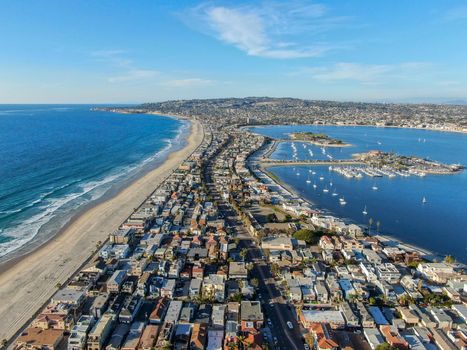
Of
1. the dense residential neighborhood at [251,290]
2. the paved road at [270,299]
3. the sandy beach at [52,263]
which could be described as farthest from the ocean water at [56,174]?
the paved road at [270,299]

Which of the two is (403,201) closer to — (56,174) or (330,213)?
(330,213)

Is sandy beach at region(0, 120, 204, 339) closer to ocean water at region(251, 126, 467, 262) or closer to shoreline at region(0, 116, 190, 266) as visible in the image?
shoreline at region(0, 116, 190, 266)

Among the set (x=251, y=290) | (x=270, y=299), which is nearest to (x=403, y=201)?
(x=270, y=299)

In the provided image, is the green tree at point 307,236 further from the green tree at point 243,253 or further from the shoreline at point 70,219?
the shoreline at point 70,219

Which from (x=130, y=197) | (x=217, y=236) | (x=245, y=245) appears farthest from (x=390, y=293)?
(x=130, y=197)

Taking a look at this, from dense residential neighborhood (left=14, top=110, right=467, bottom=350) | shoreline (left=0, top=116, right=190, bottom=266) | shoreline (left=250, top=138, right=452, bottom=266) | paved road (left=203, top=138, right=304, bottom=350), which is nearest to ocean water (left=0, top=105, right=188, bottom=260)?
shoreline (left=0, top=116, right=190, bottom=266)

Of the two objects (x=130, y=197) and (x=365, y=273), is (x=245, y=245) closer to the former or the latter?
(x=365, y=273)
